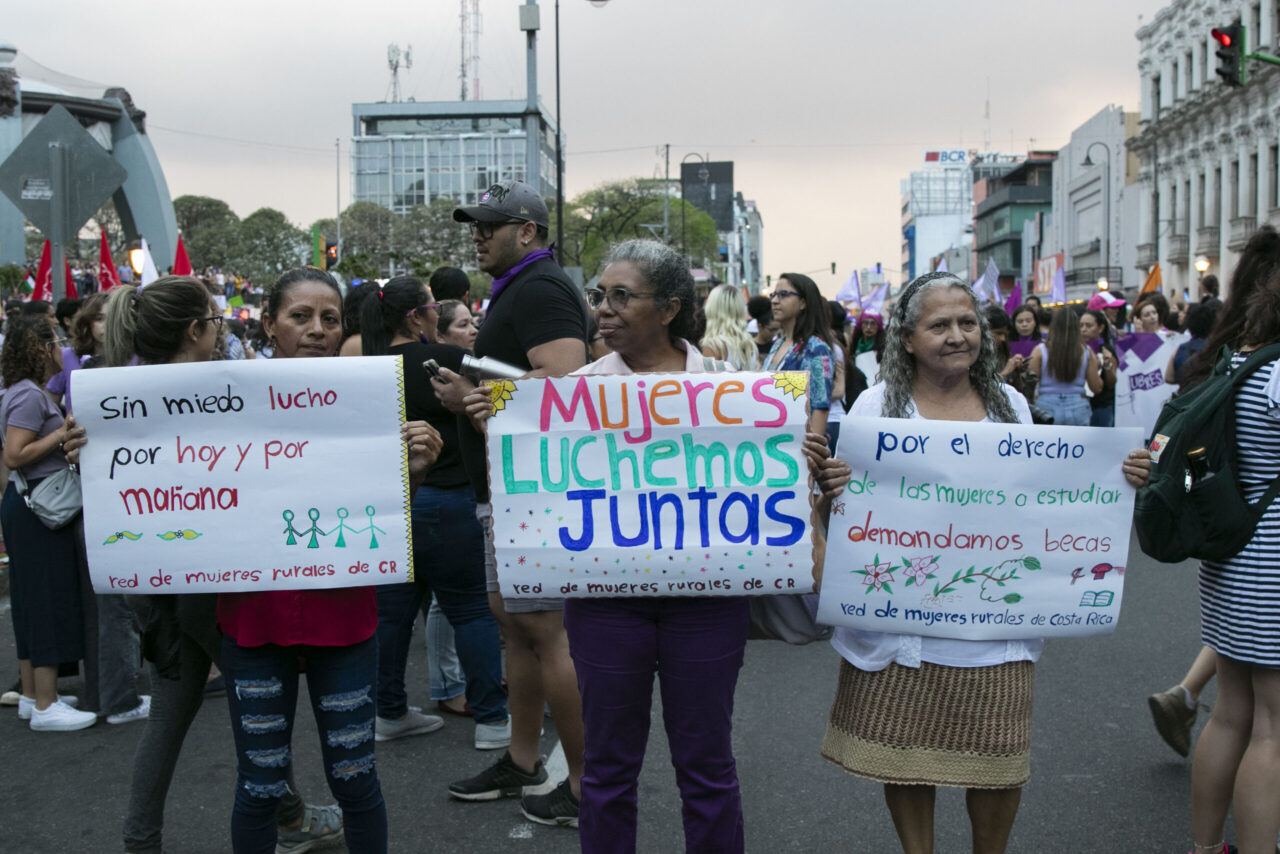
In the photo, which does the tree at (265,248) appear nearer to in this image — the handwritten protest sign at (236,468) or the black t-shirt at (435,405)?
the black t-shirt at (435,405)

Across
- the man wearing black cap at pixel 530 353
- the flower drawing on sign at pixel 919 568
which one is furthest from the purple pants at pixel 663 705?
the man wearing black cap at pixel 530 353

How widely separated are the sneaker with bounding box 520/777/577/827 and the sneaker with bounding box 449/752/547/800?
0.17m

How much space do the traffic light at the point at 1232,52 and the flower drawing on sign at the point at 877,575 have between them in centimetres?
1486

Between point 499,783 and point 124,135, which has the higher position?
point 124,135

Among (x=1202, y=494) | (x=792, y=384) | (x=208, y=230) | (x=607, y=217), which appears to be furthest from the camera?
(x=208, y=230)

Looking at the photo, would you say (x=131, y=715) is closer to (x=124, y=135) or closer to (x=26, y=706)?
(x=26, y=706)

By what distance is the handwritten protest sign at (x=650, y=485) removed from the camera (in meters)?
3.11

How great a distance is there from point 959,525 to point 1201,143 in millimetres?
55983

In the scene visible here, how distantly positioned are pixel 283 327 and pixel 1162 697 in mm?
3560

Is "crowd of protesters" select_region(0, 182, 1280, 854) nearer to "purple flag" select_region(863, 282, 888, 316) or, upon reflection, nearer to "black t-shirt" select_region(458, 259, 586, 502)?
"black t-shirt" select_region(458, 259, 586, 502)

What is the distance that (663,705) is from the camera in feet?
10.4

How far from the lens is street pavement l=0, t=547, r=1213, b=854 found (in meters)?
4.09

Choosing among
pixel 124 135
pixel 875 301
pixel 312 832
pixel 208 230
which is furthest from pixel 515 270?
pixel 208 230

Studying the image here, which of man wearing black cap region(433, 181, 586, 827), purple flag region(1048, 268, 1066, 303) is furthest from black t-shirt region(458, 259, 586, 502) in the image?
purple flag region(1048, 268, 1066, 303)
